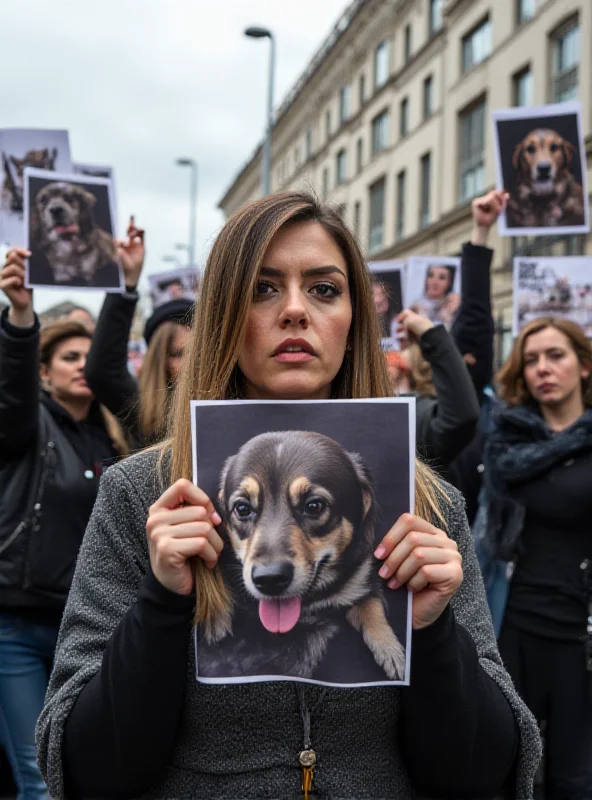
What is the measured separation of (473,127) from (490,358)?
2378 centimetres

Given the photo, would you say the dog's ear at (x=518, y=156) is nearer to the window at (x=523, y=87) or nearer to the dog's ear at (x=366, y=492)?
the dog's ear at (x=366, y=492)

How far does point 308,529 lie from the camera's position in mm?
1340

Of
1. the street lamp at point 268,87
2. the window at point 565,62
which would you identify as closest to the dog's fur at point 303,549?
the street lamp at point 268,87

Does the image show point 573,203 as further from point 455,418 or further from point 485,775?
point 485,775

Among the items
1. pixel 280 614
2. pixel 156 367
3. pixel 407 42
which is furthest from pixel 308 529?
pixel 407 42

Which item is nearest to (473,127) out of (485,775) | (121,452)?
(121,452)

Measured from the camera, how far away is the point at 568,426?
12.6 feet

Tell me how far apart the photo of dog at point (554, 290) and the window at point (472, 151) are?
68.3 feet

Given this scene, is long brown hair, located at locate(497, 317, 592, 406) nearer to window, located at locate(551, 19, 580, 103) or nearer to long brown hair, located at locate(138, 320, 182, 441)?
long brown hair, located at locate(138, 320, 182, 441)

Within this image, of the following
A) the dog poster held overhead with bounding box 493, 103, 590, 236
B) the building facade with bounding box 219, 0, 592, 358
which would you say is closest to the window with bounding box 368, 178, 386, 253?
the building facade with bounding box 219, 0, 592, 358

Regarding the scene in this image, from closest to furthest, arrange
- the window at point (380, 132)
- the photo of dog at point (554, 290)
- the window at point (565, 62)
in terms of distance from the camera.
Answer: the photo of dog at point (554, 290) → the window at point (565, 62) → the window at point (380, 132)

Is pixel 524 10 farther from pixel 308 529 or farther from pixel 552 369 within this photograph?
pixel 308 529

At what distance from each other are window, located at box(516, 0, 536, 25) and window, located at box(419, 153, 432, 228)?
22.3ft

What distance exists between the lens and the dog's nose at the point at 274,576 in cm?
133
